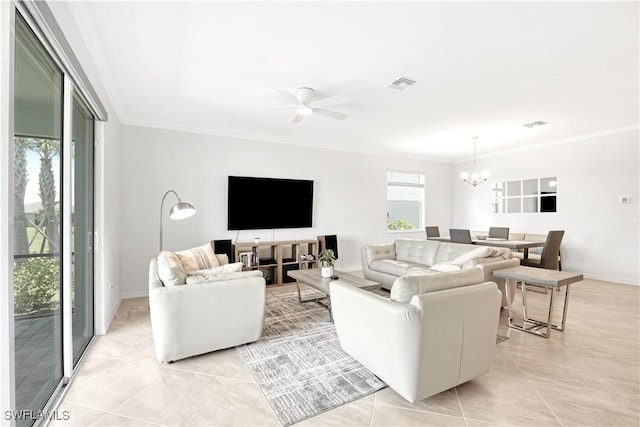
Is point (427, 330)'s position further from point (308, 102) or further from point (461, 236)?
point (461, 236)

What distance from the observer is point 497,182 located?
7.24 m

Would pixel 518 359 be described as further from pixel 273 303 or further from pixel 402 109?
pixel 402 109

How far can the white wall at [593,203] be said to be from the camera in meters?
5.26

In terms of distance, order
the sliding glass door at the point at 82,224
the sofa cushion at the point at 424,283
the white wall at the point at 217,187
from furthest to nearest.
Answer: the white wall at the point at 217,187
the sliding glass door at the point at 82,224
the sofa cushion at the point at 424,283

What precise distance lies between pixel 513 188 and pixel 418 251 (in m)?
3.64

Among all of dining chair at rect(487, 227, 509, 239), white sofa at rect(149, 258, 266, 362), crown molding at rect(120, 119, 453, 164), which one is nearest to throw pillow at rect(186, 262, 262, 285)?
white sofa at rect(149, 258, 266, 362)

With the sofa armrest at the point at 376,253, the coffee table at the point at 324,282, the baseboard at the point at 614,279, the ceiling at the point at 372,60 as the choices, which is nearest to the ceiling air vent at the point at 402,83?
the ceiling at the point at 372,60

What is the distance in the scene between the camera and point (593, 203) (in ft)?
18.6

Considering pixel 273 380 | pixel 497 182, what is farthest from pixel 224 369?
pixel 497 182

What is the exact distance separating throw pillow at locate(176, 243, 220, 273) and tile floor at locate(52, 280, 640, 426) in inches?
31.5

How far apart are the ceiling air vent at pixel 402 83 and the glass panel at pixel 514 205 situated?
4.94 m

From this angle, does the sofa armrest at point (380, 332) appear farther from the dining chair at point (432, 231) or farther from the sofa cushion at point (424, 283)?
the dining chair at point (432, 231)

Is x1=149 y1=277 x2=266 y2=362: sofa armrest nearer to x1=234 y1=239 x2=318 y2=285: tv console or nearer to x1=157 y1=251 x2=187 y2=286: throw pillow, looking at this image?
x1=157 y1=251 x2=187 y2=286: throw pillow

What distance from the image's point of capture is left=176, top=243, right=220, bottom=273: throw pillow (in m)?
3.30
